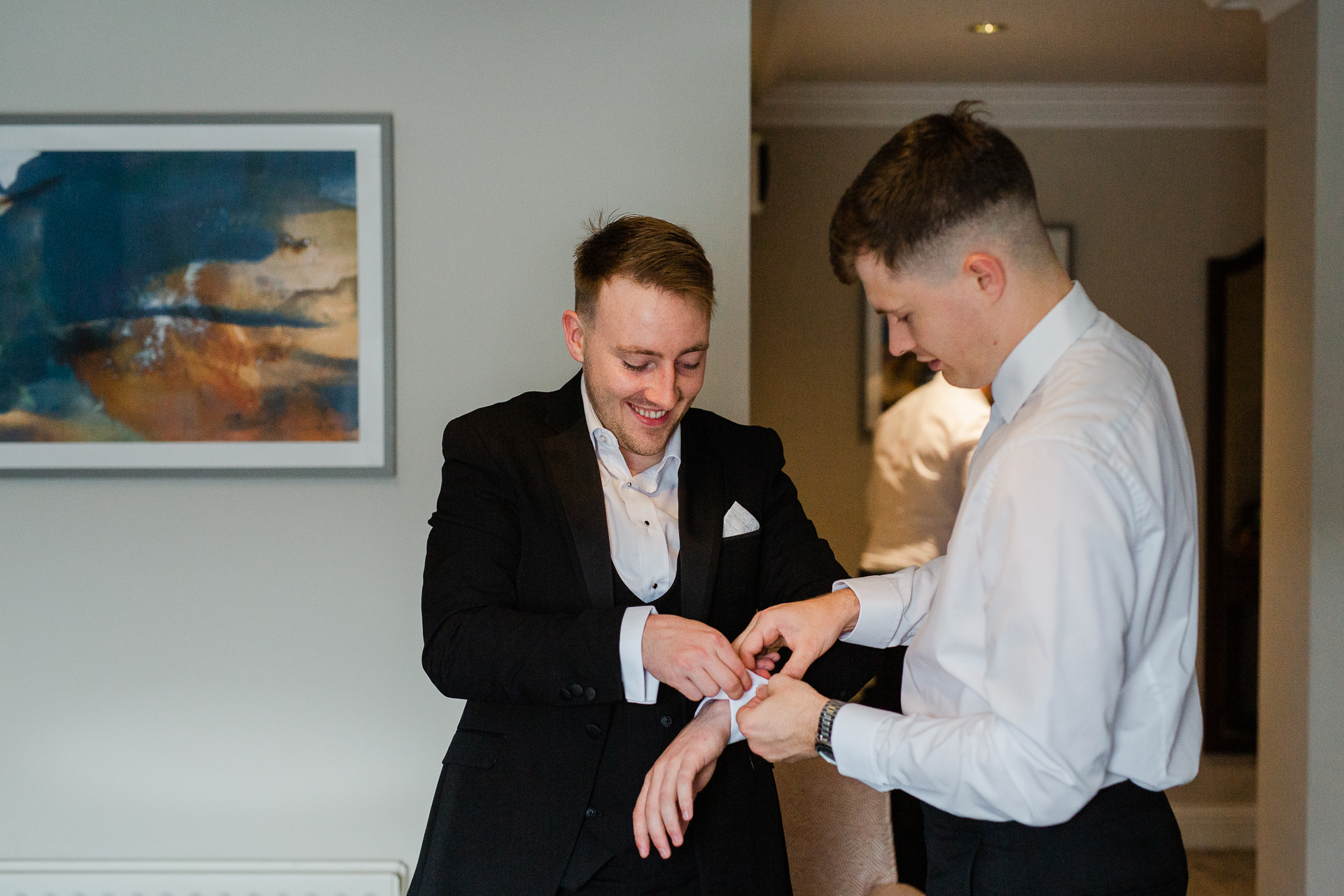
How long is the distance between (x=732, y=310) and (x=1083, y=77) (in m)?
2.78

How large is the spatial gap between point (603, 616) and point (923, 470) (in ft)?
7.37

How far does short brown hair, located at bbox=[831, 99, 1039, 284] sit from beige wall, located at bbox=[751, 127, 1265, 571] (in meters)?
3.37

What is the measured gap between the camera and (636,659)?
149 centimetres

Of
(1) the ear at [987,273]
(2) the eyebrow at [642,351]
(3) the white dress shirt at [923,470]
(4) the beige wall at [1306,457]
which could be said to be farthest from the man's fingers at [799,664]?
(4) the beige wall at [1306,457]

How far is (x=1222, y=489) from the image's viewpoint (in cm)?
463

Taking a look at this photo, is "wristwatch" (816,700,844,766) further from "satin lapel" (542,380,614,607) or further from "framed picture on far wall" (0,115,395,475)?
"framed picture on far wall" (0,115,395,475)

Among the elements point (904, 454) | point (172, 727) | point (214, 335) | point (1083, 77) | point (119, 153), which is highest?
point (1083, 77)

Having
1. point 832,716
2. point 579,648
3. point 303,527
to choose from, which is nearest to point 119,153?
point 303,527

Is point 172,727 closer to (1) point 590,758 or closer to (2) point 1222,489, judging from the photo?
(1) point 590,758

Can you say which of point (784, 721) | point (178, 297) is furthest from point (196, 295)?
point (784, 721)

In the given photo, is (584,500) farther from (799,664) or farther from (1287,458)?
(1287,458)

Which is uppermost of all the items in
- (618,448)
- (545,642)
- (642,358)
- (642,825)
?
(642,358)

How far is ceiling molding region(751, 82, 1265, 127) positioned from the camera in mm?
4637

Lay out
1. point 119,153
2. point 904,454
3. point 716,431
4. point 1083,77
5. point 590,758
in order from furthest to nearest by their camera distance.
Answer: point 1083,77 → point 904,454 → point 119,153 → point 716,431 → point 590,758
